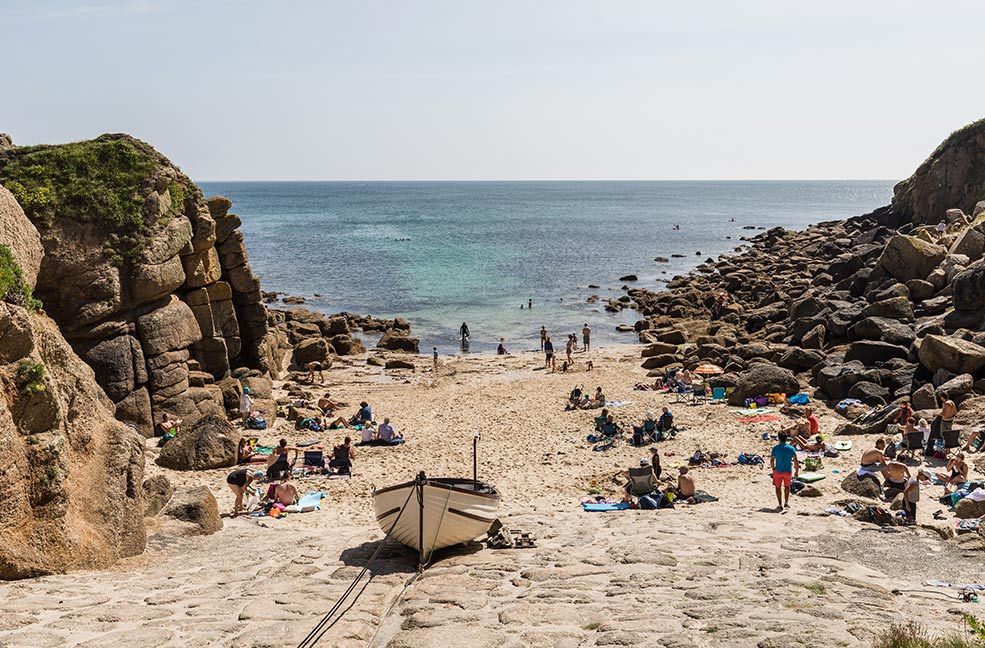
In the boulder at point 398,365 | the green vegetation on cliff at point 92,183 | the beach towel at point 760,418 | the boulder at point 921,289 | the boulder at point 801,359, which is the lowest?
the boulder at point 398,365

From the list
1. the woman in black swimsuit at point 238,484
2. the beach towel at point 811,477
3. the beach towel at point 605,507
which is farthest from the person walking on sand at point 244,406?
the beach towel at point 811,477

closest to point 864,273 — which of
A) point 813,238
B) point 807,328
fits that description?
point 807,328

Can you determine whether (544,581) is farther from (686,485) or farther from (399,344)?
(399,344)

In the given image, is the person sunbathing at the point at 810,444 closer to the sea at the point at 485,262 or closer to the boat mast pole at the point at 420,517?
the boat mast pole at the point at 420,517

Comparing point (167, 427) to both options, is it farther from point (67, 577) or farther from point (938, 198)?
point (938, 198)

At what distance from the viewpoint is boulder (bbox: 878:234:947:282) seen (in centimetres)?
3316

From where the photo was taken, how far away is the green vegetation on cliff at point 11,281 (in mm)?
11164

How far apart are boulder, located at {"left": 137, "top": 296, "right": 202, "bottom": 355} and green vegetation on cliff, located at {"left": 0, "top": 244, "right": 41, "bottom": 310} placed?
10.2m

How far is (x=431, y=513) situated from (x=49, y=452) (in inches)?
219

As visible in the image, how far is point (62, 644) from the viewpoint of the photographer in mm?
8617

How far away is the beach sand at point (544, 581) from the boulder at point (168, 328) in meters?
4.37

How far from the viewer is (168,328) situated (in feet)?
73.8

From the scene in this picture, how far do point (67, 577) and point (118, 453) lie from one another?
2.42 m

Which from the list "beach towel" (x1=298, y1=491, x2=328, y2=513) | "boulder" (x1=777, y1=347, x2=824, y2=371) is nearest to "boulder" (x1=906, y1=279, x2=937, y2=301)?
"boulder" (x1=777, y1=347, x2=824, y2=371)
